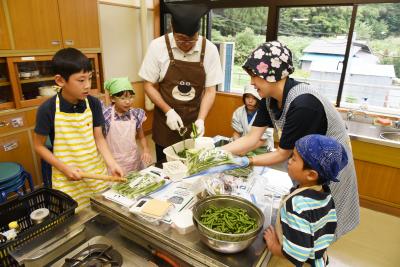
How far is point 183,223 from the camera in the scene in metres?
1.04

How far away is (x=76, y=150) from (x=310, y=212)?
49.0 inches

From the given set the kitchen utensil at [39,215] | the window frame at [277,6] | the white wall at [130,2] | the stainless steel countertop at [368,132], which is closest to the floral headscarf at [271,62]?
the kitchen utensil at [39,215]

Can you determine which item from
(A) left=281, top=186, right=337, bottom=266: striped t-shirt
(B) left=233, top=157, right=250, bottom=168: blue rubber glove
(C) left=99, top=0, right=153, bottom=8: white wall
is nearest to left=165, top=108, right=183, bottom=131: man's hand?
(B) left=233, top=157, right=250, bottom=168: blue rubber glove

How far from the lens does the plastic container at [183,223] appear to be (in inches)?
40.5

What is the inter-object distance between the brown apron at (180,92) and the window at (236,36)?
2.01 meters

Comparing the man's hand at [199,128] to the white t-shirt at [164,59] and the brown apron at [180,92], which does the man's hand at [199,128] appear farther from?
the white t-shirt at [164,59]

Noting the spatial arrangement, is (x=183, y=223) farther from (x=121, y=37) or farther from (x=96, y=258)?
(x=121, y=37)

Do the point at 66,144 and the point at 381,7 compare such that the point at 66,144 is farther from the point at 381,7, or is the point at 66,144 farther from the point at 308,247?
the point at 381,7

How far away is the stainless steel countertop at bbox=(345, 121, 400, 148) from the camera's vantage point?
2.63m

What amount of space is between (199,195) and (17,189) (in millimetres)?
1857

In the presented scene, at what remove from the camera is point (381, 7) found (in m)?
3.04

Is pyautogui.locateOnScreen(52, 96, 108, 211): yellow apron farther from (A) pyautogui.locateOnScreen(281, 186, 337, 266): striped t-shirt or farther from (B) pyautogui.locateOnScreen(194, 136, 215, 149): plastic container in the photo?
(A) pyautogui.locateOnScreen(281, 186, 337, 266): striped t-shirt

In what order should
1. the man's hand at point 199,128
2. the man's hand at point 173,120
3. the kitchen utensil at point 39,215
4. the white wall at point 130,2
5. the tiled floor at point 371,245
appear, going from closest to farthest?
1. the kitchen utensil at point 39,215
2. the man's hand at point 199,128
3. the man's hand at point 173,120
4. the tiled floor at point 371,245
5. the white wall at point 130,2

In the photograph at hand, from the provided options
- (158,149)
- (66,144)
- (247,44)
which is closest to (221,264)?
(66,144)
